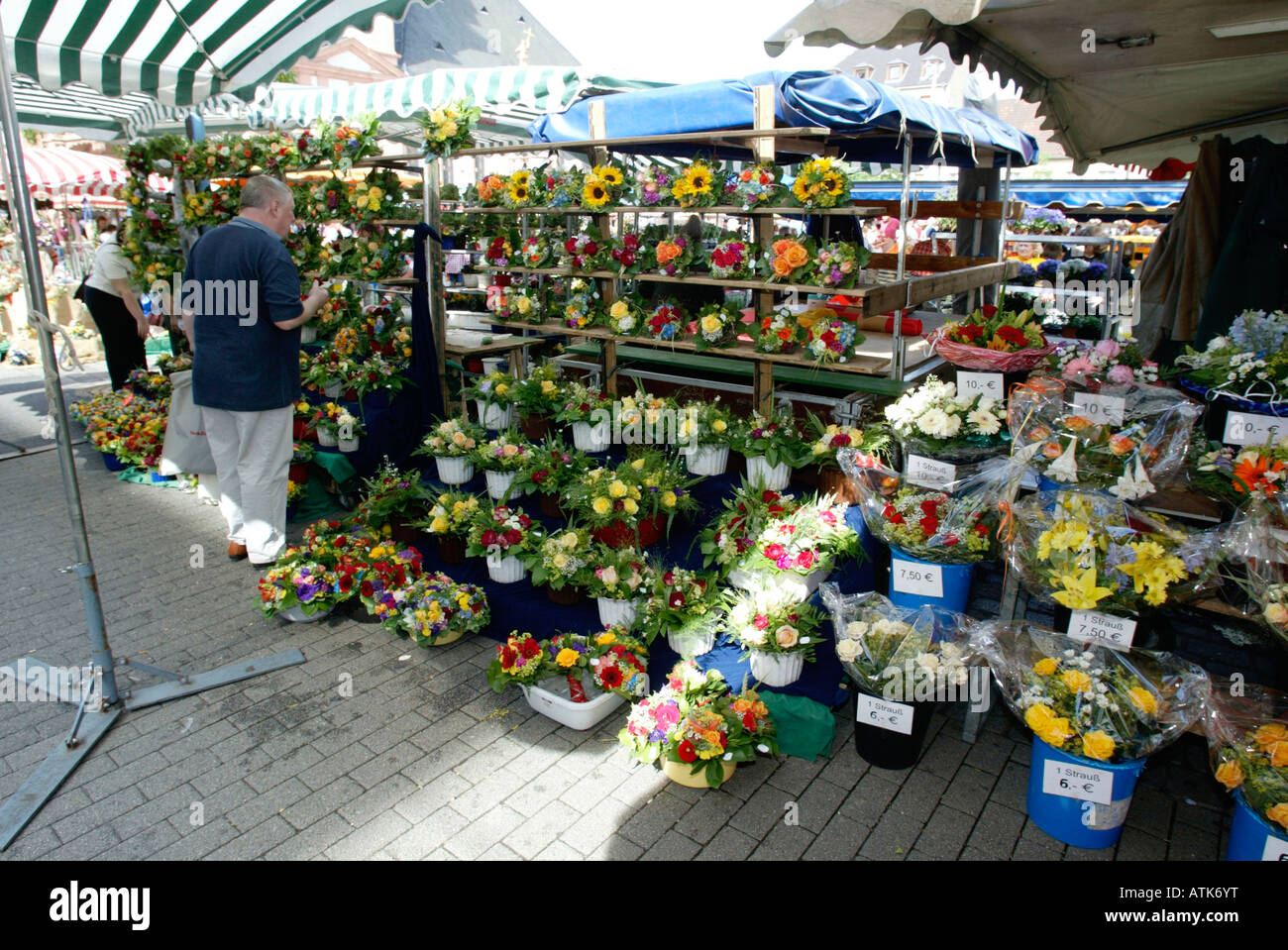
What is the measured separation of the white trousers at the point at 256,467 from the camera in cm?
430

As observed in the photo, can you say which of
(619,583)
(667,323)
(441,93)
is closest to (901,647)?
(619,583)

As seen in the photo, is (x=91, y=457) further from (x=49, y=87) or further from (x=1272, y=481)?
(x=1272, y=481)

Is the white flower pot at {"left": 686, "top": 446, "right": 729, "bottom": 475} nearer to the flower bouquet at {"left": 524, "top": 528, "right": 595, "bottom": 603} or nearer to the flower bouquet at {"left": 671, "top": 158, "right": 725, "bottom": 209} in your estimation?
the flower bouquet at {"left": 524, "top": 528, "right": 595, "bottom": 603}

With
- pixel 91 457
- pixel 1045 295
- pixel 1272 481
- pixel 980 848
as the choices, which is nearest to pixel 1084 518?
pixel 1272 481

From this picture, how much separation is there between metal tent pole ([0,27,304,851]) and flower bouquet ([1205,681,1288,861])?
3697mm

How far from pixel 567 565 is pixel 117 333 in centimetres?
608

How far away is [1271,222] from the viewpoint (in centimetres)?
443

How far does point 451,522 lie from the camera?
164 inches

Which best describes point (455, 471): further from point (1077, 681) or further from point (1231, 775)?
point (1231, 775)

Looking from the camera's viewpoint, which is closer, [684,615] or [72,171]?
[684,615]

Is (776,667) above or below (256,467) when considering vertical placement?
below

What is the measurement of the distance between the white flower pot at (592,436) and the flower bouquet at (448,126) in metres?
2.24

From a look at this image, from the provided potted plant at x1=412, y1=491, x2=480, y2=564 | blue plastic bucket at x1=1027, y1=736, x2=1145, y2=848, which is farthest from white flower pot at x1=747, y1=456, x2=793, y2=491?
blue plastic bucket at x1=1027, y1=736, x2=1145, y2=848

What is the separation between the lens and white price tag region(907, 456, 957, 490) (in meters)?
3.22
